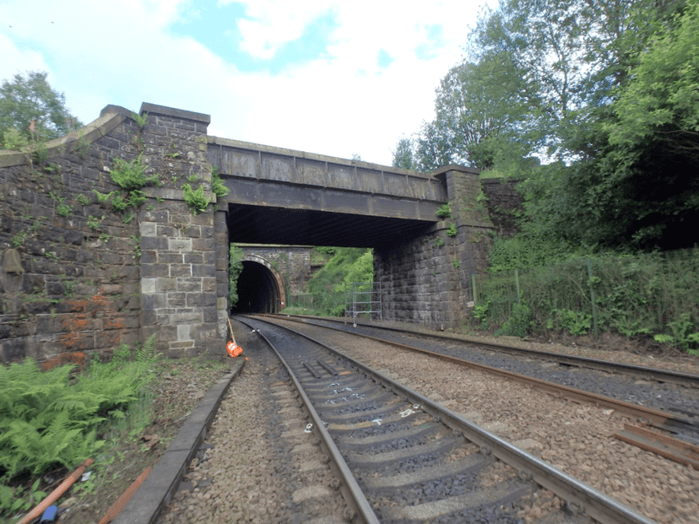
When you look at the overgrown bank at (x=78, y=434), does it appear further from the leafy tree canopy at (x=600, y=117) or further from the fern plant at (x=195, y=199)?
the leafy tree canopy at (x=600, y=117)

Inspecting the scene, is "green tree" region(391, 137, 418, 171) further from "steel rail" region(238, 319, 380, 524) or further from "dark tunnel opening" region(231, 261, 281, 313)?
"steel rail" region(238, 319, 380, 524)

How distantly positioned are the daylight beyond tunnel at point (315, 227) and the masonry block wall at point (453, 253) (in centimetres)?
90

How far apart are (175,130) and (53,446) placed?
7292 millimetres

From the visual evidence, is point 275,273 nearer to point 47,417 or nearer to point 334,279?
point 334,279

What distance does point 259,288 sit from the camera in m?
42.0

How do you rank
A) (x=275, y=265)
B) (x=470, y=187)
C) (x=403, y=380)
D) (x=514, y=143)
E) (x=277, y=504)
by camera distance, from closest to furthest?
(x=277, y=504)
(x=403, y=380)
(x=514, y=143)
(x=470, y=187)
(x=275, y=265)

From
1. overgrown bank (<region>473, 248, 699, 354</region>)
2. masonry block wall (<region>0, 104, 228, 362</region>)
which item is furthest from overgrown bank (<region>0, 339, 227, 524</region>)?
overgrown bank (<region>473, 248, 699, 354</region>)

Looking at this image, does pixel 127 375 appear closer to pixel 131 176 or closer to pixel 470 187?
pixel 131 176

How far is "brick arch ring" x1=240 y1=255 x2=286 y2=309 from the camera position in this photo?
3147cm

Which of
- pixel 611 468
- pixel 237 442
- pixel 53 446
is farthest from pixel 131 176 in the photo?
pixel 611 468

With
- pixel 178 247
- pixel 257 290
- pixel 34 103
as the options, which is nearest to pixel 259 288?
pixel 257 290

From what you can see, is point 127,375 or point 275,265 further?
point 275,265

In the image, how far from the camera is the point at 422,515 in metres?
2.49

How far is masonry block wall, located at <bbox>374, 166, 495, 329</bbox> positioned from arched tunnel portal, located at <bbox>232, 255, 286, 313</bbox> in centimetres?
1931
